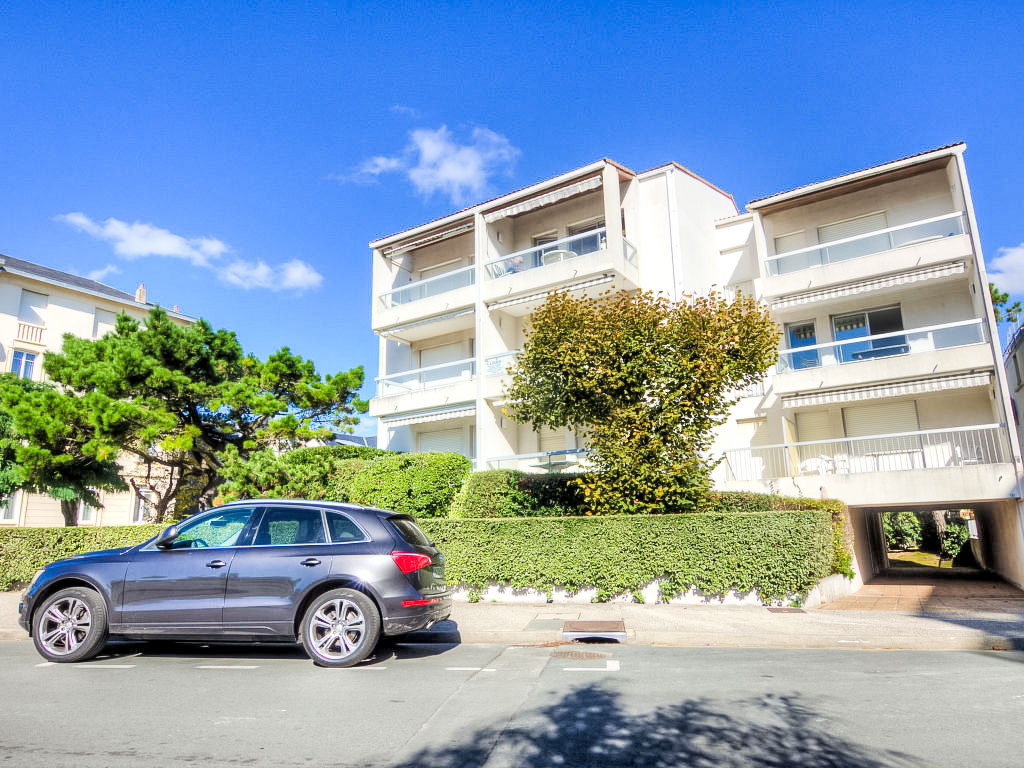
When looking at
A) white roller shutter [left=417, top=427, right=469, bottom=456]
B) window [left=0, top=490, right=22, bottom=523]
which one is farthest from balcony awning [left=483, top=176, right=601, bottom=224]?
window [left=0, top=490, right=22, bottom=523]

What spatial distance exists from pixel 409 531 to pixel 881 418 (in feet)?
55.1

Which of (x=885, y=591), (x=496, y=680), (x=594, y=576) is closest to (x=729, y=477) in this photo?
(x=885, y=591)

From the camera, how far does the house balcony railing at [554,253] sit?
66.9 ft

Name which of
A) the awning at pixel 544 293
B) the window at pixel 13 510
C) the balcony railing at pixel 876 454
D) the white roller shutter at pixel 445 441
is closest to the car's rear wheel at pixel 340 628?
the awning at pixel 544 293

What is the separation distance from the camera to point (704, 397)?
1279 centimetres

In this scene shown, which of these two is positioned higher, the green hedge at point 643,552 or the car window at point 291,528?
the car window at point 291,528

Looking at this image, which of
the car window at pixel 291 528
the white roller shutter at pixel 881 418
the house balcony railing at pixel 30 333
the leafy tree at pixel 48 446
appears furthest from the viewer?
the house balcony railing at pixel 30 333

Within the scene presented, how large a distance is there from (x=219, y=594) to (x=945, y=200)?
21.3 meters

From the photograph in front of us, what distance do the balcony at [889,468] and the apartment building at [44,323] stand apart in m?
24.3

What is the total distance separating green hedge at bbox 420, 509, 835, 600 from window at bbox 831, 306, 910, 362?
27.8ft

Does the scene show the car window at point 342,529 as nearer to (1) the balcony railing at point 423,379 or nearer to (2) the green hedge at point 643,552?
(2) the green hedge at point 643,552

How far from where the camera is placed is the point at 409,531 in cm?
763

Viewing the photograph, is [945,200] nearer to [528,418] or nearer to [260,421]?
[528,418]

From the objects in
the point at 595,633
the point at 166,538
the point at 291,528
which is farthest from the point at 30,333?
the point at 595,633
